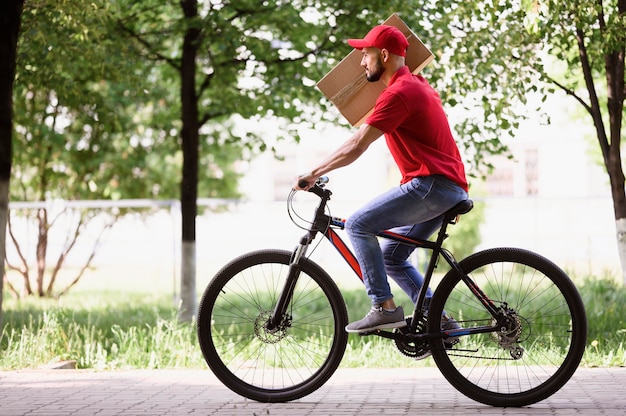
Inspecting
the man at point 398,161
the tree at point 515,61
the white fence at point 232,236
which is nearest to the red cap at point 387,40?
the man at point 398,161

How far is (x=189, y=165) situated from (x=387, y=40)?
6017 millimetres

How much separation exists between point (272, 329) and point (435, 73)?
14.5 ft

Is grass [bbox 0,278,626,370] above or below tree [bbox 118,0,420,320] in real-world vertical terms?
below

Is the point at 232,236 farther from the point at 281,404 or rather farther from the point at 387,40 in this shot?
the point at 387,40

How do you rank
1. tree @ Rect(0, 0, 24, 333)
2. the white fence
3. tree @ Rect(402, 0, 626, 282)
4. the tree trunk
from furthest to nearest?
the white fence < the tree trunk < tree @ Rect(402, 0, 626, 282) < tree @ Rect(0, 0, 24, 333)

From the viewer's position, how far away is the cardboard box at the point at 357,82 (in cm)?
589

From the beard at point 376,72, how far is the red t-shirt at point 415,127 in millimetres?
91

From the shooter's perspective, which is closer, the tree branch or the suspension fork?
the suspension fork

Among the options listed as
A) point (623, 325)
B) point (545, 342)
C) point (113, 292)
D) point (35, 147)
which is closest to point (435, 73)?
point (623, 325)

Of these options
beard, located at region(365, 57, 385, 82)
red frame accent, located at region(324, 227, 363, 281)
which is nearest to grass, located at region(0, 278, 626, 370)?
red frame accent, located at region(324, 227, 363, 281)

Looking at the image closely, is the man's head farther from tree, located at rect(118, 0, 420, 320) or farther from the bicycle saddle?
tree, located at rect(118, 0, 420, 320)

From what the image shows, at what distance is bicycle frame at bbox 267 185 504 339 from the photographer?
18.0 feet

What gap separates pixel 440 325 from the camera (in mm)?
5516

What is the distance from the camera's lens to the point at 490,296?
5.75 m
